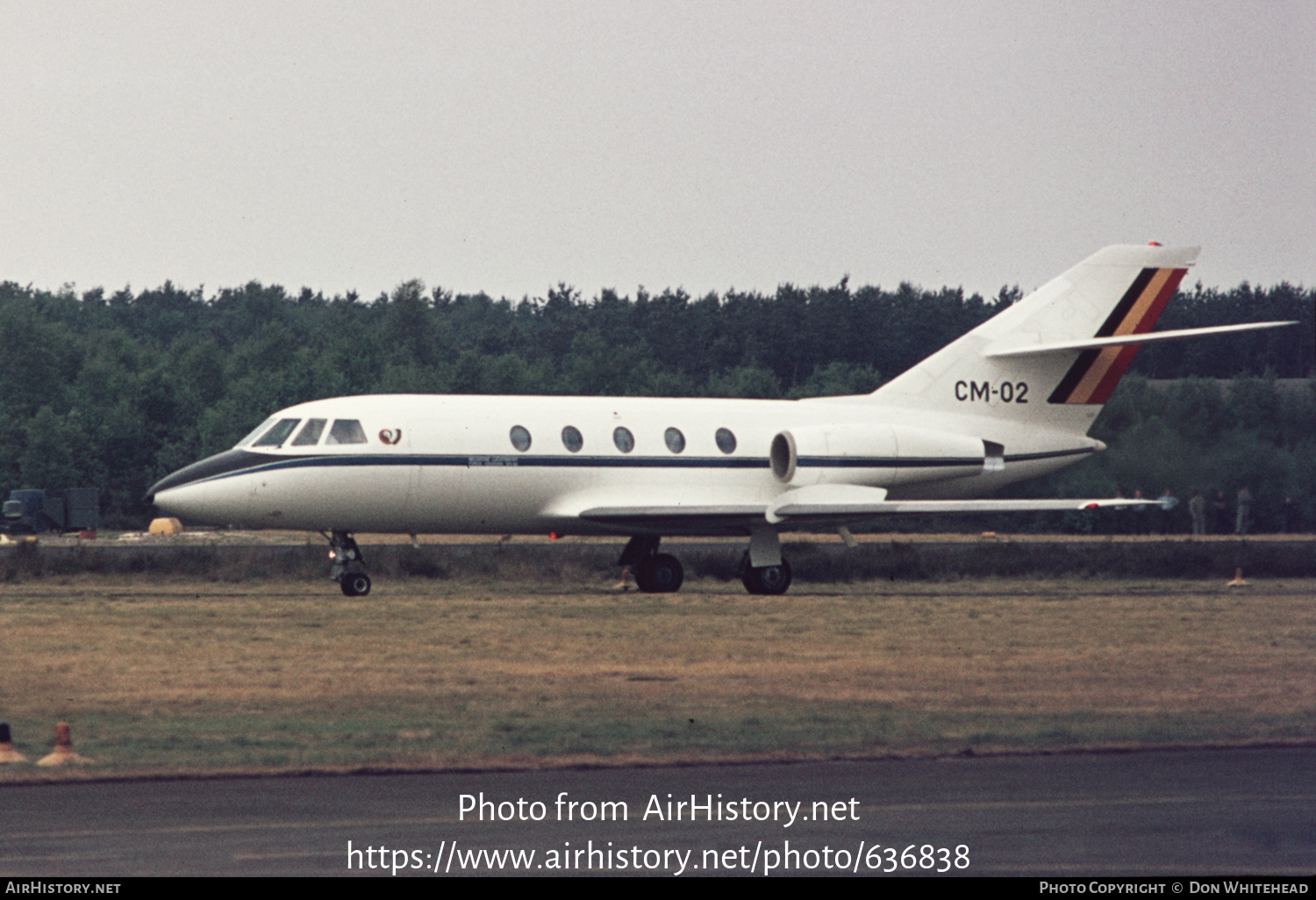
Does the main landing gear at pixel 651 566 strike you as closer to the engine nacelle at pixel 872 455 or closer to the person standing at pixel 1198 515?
the engine nacelle at pixel 872 455

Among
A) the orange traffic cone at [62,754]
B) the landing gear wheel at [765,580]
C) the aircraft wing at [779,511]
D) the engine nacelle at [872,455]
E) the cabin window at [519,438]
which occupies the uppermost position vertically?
the cabin window at [519,438]

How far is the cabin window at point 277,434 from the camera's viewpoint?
1040 inches

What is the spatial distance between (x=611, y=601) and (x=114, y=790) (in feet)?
51.6

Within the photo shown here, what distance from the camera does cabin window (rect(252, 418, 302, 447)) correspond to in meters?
26.4

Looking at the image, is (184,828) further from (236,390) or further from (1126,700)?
(236,390)

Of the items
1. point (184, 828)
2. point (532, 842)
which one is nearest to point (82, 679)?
point (184, 828)

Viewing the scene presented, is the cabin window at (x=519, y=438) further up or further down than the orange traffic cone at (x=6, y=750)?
further up

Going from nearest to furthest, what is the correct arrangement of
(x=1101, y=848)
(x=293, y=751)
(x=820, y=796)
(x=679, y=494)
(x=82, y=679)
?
(x=1101, y=848) → (x=820, y=796) → (x=293, y=751) → (x=82, y=679) → (x=679, y=494)

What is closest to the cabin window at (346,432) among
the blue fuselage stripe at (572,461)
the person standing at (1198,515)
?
the blue fuselage stripe at (572,461)

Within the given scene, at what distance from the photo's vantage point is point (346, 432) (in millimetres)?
26594

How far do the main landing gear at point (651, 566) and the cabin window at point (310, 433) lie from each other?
5724 millimetres

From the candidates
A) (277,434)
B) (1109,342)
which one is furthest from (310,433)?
(1109,342)

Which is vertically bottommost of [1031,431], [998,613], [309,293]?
[998,613]

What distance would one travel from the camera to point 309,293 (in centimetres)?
14100
